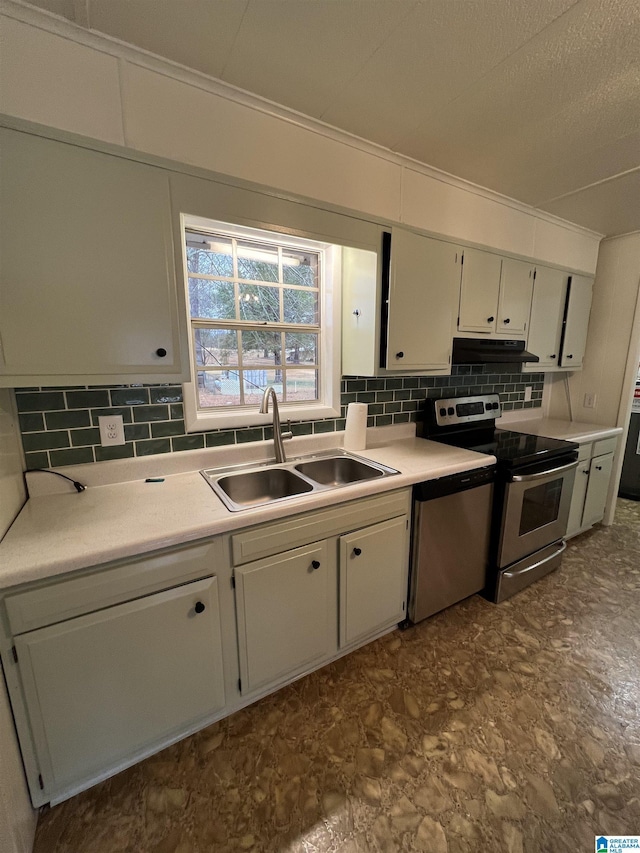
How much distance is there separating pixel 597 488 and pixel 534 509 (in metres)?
1.17

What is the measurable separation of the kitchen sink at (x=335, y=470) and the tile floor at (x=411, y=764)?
898 millimetres

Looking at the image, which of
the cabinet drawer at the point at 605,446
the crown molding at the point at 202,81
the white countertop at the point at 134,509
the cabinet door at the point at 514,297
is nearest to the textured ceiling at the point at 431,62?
the crown molding at the point at 202,81

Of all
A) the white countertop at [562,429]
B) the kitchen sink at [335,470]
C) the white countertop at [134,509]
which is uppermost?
the white countertop at [134,509]

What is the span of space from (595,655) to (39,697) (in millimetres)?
2427

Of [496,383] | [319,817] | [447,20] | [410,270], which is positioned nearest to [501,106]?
[447,20]

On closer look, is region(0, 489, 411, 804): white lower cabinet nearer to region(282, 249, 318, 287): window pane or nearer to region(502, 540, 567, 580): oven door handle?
region(502, 540, 567, 580): oven door handle

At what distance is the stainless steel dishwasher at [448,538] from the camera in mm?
1757

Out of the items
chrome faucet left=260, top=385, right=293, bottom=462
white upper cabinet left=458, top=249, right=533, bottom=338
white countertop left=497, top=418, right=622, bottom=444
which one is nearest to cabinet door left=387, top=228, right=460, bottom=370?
white upper cabinet left=458, top=249, right=533, bottom=338

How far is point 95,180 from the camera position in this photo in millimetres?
1110

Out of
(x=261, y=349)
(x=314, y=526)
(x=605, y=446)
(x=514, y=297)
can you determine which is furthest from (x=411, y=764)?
(x=605, y=446)

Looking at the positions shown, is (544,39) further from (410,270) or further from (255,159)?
(255,159)

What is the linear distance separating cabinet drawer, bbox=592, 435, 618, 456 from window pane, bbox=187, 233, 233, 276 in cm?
298

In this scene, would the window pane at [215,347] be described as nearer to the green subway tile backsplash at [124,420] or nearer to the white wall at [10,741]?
the green subway tile backsplash at [124,420]

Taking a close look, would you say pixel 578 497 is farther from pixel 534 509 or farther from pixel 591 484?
pixel 534 509
